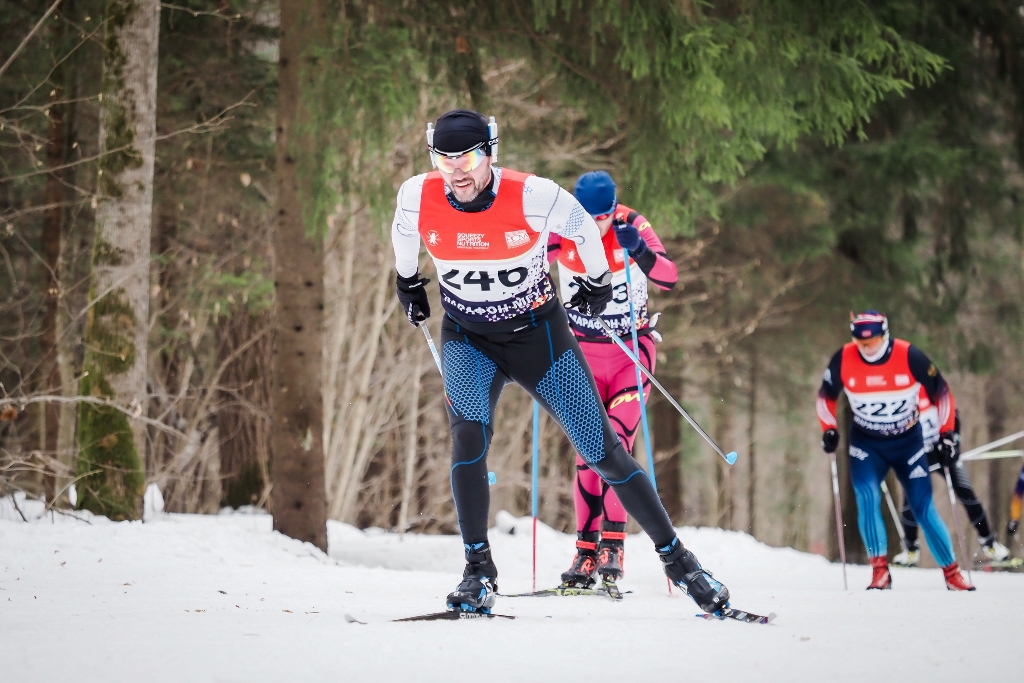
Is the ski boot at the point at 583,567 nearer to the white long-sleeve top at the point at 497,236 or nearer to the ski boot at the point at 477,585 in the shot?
the ski boot at the point at 477,585

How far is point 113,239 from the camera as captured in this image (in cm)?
764

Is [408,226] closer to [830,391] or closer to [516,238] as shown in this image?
[516,238]

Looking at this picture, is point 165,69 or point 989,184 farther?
point 989,184

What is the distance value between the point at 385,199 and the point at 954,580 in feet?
17.2

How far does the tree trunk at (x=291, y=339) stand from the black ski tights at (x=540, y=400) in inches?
153

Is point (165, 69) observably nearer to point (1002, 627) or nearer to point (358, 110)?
point (358, 110)

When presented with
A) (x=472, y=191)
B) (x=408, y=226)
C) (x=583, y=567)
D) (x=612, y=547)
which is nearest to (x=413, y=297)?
(x=408, y=226)

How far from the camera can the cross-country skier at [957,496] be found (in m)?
7.98

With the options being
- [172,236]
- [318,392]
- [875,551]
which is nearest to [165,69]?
[172,236]

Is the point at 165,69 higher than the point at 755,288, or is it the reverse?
the point at 165,69

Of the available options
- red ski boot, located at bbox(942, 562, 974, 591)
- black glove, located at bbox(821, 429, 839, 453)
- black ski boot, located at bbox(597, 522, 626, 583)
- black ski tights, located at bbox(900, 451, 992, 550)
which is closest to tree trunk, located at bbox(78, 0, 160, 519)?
black ski boot, located at bbox(597, 522, 626, 583)

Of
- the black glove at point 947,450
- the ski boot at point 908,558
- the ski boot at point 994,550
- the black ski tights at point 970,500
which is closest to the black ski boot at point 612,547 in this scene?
the black glove at point 947,450

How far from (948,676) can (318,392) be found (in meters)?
5.89

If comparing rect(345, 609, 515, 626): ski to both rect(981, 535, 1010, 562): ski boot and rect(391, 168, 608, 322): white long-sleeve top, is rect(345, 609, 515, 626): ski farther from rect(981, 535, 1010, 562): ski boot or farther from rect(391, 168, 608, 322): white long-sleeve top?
rect(981, 535, 1010, 562): ski boot
